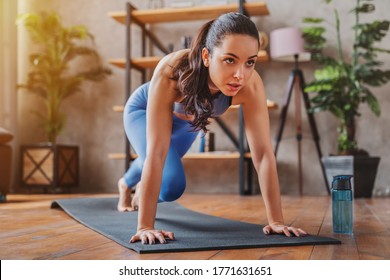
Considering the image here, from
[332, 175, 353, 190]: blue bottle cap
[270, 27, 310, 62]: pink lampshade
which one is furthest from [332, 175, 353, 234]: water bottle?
[270, 27, 310, 62]: pink lampshade

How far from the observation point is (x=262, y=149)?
5.24 ft

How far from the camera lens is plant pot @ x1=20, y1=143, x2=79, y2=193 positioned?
4.09m

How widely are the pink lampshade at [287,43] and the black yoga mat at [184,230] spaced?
5.47 feet

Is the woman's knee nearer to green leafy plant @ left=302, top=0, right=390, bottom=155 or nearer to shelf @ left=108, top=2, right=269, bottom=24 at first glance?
green leafy plant @ left=302, top=0, right=390, bottom=155

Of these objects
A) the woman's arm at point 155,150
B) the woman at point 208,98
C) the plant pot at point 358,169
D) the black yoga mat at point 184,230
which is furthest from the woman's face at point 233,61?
the plant pot at point 358,169

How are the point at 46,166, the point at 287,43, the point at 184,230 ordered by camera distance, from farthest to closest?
the point at 46,166 → the point at 287,43 → the point at 184,230

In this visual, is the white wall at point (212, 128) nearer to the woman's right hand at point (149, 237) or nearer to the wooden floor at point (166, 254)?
the wooden floor at point (166, 254)

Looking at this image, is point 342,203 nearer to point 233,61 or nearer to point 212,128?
point 233,61

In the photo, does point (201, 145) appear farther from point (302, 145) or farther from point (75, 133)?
point (75, 133)

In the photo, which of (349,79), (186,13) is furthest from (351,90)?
(186,13)

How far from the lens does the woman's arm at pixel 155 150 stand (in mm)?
1412

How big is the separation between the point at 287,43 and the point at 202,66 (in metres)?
2.41

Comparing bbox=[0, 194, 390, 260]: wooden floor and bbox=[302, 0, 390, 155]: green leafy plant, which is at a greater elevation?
bbox=[302, 0, 390, 155]: green leafy plant

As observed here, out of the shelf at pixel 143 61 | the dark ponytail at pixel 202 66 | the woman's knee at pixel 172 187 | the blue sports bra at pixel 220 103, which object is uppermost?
the shelf at pixel 143 61
